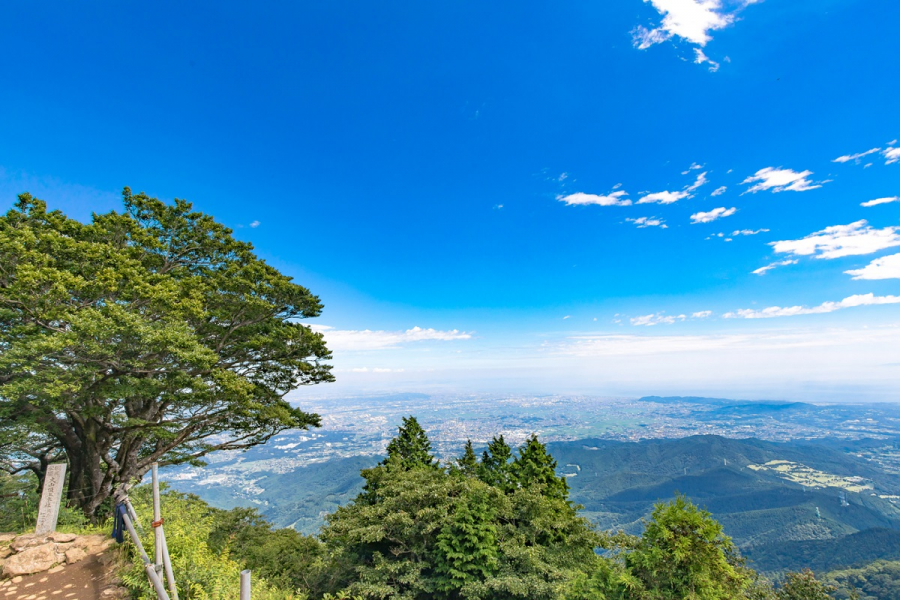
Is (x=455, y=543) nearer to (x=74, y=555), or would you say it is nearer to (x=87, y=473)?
(x=74, y=555)

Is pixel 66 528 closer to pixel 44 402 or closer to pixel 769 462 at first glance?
pixel 44 402

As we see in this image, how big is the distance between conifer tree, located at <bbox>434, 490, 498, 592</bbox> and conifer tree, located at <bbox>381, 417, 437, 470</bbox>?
19.1 feet

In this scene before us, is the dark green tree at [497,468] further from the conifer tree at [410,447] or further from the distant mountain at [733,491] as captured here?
the distant mountain at [733,491]

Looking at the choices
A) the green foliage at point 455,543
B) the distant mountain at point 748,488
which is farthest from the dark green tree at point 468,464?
the distant mountain at point 748,488

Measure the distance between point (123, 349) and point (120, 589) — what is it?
542 centimetres

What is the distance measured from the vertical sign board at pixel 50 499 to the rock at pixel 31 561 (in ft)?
3.37

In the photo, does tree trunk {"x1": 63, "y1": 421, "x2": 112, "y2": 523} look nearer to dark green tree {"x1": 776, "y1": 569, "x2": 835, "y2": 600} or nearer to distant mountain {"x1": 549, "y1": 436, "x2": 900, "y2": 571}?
dark green tree {"x1": 776, "y1": 569, "x2": 835, "y2": 600}

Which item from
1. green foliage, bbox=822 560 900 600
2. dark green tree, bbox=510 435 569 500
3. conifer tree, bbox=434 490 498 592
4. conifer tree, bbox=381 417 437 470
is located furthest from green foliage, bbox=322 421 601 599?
green foliage, bbox=822 560 900 600

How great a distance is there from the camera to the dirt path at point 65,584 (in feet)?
19.9

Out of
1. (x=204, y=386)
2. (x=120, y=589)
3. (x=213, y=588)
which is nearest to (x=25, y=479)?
(x=204, y=386)

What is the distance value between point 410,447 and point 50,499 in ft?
42.2

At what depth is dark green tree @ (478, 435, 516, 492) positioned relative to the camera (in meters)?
16.7

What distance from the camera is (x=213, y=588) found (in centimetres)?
557

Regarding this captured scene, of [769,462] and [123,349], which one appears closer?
[123,349]
